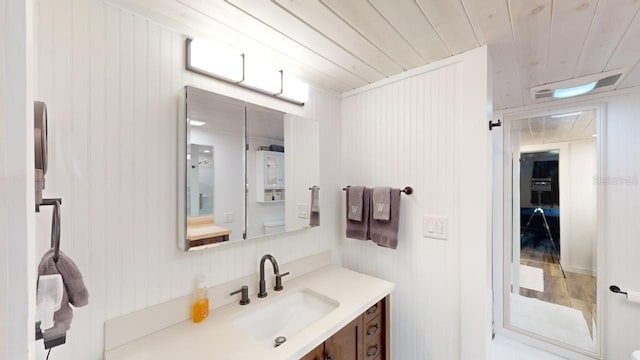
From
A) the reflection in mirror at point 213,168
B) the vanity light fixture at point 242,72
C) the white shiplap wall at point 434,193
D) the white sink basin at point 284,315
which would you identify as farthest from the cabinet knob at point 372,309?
the vanity light fixture at point 242,72

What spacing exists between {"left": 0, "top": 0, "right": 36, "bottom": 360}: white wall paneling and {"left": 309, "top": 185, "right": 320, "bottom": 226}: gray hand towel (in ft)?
5.07

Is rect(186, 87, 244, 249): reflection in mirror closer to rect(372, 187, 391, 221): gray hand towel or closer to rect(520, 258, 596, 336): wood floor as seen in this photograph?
rect(372, 187, 391, 221): gray hand towel

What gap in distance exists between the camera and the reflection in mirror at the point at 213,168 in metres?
1.17

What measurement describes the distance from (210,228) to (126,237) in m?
0.33

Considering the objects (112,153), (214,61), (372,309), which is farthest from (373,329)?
(214,61)

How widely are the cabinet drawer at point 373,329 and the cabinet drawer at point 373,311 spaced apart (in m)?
0.02

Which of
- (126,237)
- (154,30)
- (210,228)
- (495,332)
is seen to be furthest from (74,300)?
(495,332)

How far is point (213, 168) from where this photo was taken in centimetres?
126

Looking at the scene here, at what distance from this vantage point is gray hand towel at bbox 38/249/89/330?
690mm

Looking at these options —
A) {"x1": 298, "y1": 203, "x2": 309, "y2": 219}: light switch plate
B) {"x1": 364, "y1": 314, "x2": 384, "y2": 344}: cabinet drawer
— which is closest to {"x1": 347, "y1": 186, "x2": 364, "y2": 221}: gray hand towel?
{"x1": 298, "y1": 203, "x2": 309, "y2": 219}: light switch plate

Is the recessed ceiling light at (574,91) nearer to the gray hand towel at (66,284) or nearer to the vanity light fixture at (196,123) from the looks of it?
the vanity light fixture at (196,123)

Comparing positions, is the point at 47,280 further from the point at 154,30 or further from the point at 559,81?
the point at 559,81

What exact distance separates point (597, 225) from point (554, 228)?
0.31 meters

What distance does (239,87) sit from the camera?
1.39 m
